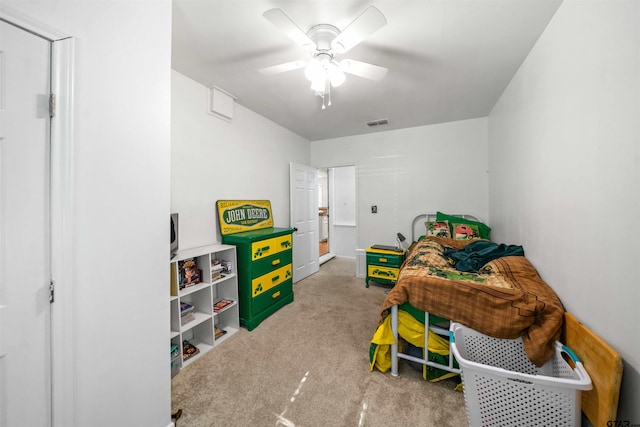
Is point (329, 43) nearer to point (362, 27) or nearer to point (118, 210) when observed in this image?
point (362, 27)

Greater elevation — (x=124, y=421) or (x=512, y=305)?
(x=512, y=305)

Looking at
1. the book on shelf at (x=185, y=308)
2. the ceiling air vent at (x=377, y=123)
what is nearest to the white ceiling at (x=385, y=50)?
the ceiling air vent at (x=377, y=123)

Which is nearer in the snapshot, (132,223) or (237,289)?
(132,223)

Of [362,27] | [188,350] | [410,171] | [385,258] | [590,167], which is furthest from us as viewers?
[410,171]

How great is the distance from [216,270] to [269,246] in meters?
0.61

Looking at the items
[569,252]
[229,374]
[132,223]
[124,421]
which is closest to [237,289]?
[229,374]

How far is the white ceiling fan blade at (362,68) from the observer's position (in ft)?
5.45

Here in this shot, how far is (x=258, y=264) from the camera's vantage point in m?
2.52

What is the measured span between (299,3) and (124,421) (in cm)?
241

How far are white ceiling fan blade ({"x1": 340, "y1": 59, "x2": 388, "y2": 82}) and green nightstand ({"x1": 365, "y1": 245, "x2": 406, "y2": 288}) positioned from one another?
245 cm

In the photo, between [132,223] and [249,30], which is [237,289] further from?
[249,30]

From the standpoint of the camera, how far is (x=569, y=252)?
1.35m

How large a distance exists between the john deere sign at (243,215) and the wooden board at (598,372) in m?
2.76

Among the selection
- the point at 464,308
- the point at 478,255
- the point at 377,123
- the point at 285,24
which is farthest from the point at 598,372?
the point at 377,123
